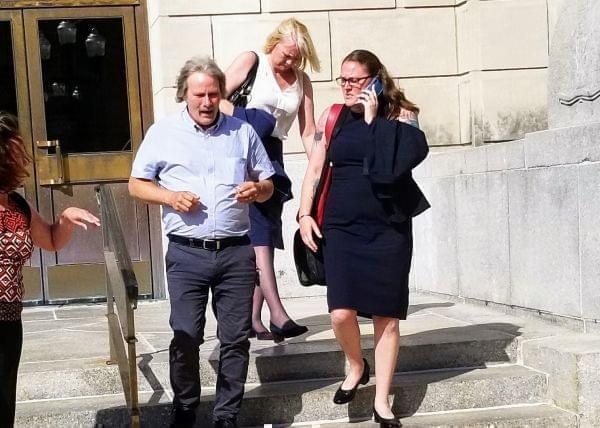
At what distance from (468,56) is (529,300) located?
2.70 metres

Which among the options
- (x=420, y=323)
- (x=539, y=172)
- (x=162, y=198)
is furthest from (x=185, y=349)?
(x=539, y=172)

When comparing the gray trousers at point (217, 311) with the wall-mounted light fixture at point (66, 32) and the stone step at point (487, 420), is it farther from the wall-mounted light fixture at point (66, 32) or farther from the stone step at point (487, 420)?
the wall-mounted light fixture at point (66, 32)

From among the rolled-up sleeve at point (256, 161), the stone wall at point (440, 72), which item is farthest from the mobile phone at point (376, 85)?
the stone wall at point (440, 72)

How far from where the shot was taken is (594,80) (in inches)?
237

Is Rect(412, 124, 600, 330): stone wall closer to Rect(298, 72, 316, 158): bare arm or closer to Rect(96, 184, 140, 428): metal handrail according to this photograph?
Rect(298, 72, 316, 158): bare arm

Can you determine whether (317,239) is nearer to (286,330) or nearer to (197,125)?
(197,125)

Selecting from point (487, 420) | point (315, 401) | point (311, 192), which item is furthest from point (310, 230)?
point (487, 420)

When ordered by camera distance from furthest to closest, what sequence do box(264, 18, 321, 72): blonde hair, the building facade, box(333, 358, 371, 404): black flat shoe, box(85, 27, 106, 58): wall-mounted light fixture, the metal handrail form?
1. box(85, 27, 106, 58): wall-mounted light fixture
2. the building facade
3. box(264, 18, 321, 72): blonde hair
4. box(333, 358, 371, 404): black flat shoe
5. the metal handrail

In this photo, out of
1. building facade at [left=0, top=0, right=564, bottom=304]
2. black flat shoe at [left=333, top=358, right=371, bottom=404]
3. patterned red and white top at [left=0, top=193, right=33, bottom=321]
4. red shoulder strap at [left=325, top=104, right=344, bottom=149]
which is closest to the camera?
patterned red and white top at [left=0, top=193, right=33, bottom=321]

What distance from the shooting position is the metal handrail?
446 cm

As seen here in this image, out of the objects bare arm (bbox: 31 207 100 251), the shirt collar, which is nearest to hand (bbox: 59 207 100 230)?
bare arm (bbox: 31 207 100 251)

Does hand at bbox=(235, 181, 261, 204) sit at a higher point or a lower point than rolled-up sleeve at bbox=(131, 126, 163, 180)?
lower

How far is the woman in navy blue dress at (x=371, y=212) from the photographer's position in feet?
15.9

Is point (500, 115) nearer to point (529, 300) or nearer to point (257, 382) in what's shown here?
point (529, 300)
